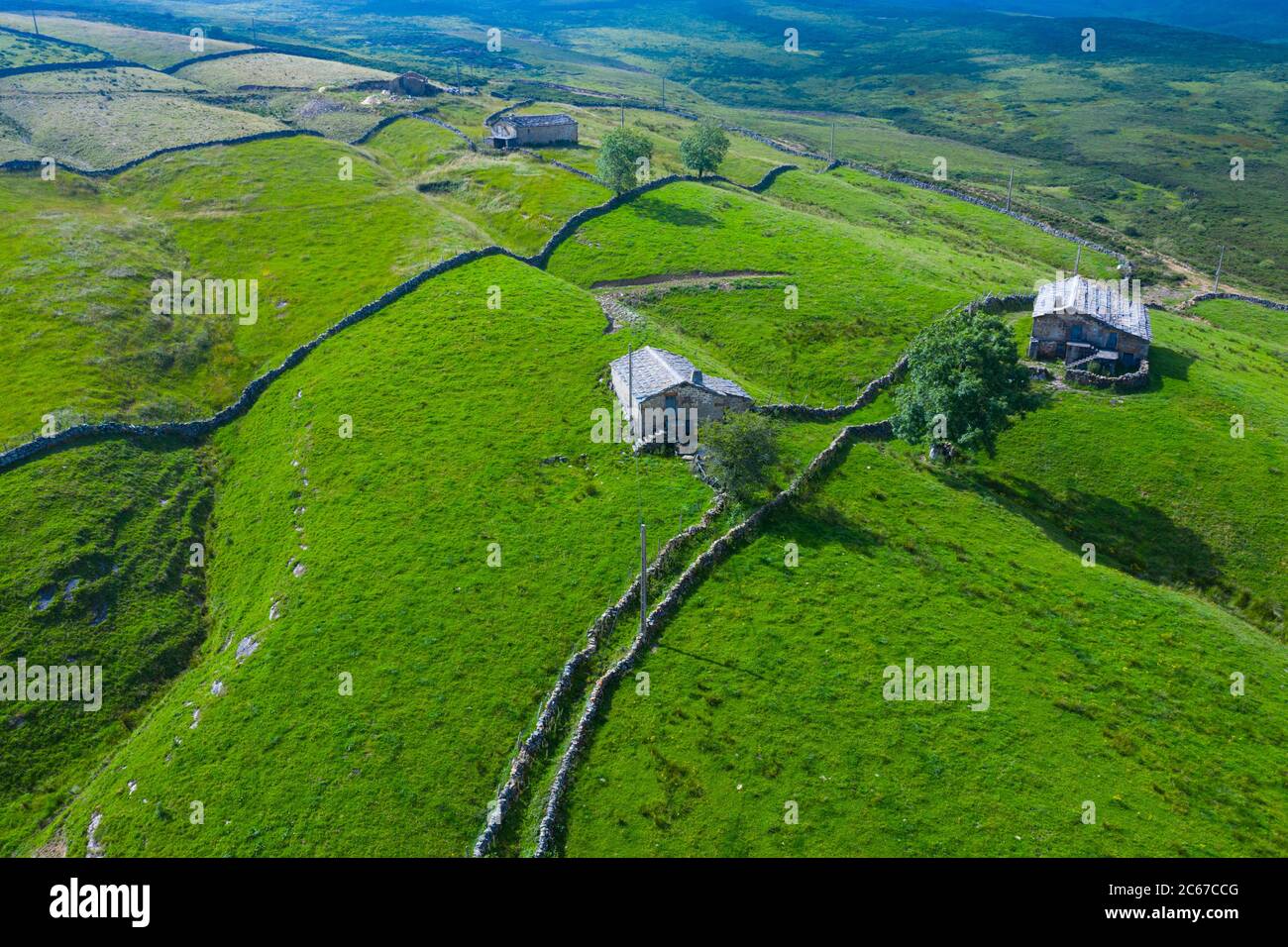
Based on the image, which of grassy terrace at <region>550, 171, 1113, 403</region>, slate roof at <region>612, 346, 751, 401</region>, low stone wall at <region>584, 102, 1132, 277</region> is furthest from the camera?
low stone wall at <region>584, 102, 1132, 277</region>

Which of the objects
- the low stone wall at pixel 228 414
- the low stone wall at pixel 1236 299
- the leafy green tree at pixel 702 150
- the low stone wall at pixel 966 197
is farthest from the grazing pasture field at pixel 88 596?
the low stone wall at pixel 966 197

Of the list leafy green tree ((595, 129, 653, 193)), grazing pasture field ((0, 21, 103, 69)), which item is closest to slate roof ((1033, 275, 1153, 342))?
leafy green tree ((595, 129, 653, 193))

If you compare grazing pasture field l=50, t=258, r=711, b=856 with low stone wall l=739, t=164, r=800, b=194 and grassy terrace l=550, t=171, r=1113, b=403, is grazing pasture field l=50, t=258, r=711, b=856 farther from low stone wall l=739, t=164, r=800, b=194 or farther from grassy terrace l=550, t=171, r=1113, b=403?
low stone wall l=739, t=164, r=800, b=194

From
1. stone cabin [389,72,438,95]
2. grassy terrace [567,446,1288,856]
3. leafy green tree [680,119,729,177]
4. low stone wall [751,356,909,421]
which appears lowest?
grassy terrace [567,446,1288,856]

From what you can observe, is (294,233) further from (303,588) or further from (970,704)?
(970,704)

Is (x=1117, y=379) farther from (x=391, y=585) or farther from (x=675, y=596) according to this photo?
(x=391, y=585)

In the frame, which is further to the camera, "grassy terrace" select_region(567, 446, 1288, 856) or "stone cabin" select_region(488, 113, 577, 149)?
"stone cabin" select_region(488, 113, 577, 149)

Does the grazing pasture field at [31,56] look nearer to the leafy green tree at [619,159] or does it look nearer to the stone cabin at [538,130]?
the stone cabin at [538,130]
